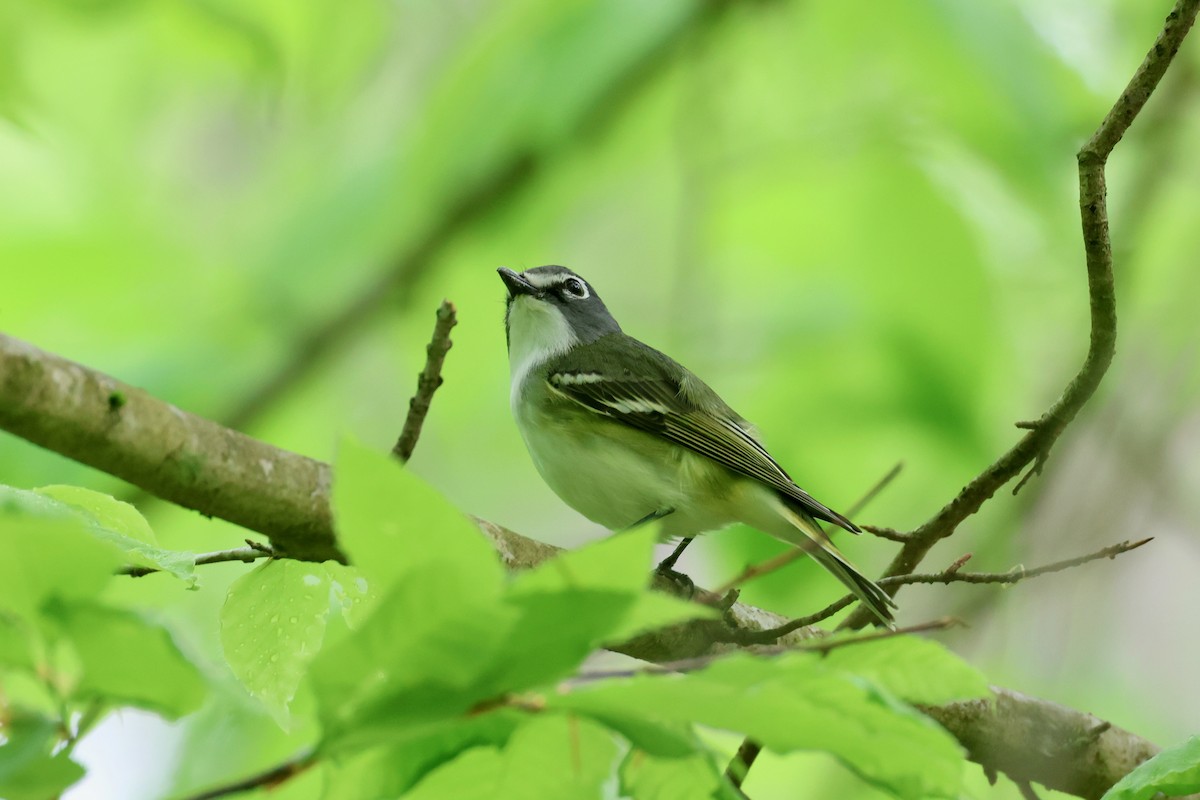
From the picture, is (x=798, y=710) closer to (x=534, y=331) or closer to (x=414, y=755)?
(x=414, y=755)

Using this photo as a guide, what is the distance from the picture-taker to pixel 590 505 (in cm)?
467

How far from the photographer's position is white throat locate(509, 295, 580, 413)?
5.34 m

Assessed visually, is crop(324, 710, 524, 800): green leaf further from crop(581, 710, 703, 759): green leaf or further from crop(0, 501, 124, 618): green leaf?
crop(0, 501, 124, 618): green leaf

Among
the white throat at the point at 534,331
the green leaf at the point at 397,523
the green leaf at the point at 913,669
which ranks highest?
the white throat at the point at 534,331

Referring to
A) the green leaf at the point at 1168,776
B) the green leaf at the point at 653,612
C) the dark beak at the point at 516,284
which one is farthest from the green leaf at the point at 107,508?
the dark beak at the point at 516,284

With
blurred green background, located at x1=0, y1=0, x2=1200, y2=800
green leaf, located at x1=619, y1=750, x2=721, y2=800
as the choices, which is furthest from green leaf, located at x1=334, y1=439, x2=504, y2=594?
blurred green background, located at x1=0, y1=0, x2=1200, y2=800

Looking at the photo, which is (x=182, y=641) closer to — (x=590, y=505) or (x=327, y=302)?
(x=590, y=505)

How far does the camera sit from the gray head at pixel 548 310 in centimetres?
541

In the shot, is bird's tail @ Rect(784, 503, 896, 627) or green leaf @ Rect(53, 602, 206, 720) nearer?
green leaf @ Rect(53, 602, 206, 720)

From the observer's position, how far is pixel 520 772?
153 centimetres

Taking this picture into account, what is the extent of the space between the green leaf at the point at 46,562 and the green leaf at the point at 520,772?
57cm

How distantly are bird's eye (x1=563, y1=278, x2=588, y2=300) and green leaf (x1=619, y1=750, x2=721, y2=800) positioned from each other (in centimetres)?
400

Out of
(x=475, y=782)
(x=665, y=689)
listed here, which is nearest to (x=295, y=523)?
(x=475, y=782)

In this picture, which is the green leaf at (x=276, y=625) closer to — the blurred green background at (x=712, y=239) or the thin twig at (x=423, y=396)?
the thin twig at (x=423, y=396)
